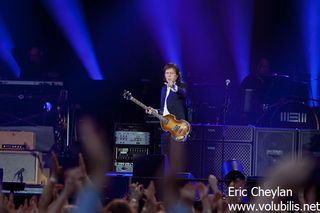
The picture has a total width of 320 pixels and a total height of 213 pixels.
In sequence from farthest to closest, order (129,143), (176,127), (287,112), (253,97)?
(253,97) < (287,112) < (129,143) < (176,127)

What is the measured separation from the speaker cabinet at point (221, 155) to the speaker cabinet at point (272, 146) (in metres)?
0.12

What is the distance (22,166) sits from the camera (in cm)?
922

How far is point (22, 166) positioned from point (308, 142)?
3826 mm

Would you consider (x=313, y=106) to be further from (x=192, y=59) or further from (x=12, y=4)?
(x=12, y=4)

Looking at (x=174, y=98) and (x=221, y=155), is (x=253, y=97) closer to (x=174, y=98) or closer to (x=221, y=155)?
(x=221, y=155)

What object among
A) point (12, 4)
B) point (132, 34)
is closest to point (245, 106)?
point (132, 34)

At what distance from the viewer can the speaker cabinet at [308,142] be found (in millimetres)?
9562

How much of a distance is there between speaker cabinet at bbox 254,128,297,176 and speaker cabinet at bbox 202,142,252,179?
4.8 inches

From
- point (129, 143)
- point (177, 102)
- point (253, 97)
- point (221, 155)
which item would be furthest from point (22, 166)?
point (253, 97)

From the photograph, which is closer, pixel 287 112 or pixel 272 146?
pixel 272 146

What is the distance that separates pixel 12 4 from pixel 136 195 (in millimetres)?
9129

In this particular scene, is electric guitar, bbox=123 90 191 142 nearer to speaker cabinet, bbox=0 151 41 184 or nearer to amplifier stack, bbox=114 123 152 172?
amplifier stack, bbox=114 123 152 172

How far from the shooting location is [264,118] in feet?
34.9

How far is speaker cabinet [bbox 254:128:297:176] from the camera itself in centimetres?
964
